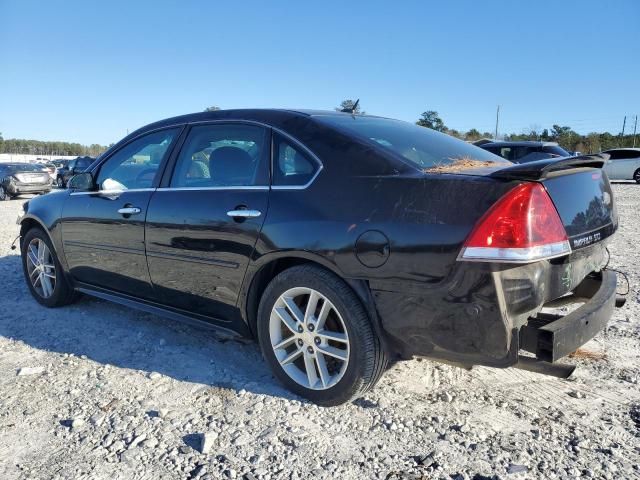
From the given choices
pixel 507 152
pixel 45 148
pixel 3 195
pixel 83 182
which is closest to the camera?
pixel 83 182

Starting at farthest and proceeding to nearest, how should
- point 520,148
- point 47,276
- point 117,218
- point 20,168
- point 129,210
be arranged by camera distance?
point 20,168 → point 520,148 → point 47,276 → point 117,218 → point 129,210

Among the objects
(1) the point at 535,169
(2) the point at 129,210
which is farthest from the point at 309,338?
(2) the point at 129,210

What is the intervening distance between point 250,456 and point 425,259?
121 centimetres

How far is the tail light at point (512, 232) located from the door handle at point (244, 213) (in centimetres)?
121

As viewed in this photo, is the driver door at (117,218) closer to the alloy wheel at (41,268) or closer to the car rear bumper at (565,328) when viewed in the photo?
the alloy wheel at (41,268)

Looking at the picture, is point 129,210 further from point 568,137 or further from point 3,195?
point 568,137

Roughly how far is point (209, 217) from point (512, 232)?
1779mm

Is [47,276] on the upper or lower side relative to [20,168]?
lower

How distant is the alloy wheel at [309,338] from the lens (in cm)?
281

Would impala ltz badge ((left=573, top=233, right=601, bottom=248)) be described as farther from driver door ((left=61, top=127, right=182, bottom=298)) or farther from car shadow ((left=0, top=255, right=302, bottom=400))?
driver door ((left=61, top=127, right=182, bottom=298))

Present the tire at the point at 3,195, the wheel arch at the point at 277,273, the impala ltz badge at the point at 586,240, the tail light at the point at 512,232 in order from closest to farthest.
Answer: the tail light at the point at 512,232
the impala ltz badge at the point at 586,240
the wheel arch at the point at 277,273
the tire at the point at 3,195

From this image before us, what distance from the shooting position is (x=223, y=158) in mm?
3389

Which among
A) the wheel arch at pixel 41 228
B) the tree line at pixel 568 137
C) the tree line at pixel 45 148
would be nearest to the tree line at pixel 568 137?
the tree line at pixel 568 137

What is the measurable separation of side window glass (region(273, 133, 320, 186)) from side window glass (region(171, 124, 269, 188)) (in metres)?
0.08
